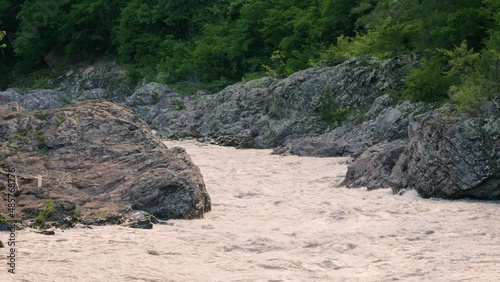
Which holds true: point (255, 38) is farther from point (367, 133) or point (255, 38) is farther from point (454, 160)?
point (454, 160)

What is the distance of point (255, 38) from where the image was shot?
39719mm

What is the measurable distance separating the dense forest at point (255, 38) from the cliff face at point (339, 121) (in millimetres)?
944

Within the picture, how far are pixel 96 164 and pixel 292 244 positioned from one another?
17.1ft

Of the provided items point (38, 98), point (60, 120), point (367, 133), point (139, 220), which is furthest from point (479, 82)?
point (38, 98)

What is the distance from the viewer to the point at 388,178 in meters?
17.4

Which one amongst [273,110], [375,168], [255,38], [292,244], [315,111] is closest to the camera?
[292,244]

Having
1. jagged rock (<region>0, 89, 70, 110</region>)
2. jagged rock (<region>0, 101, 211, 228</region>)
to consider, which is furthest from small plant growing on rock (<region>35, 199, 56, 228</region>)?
jagged rock (<region>0, 89, 70, 110</region>)

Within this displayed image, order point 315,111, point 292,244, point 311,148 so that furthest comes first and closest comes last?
point 315,111
point 311,148
point 292,244

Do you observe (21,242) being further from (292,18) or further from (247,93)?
(292,18)

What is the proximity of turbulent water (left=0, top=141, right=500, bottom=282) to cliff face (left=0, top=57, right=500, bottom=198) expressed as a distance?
69 centimetres

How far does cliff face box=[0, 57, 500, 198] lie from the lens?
16.4 m

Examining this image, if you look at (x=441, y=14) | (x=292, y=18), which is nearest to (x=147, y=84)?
(x=292, y=18)

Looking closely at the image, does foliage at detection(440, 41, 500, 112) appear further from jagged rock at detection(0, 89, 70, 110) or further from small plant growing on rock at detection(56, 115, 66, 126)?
jagged rock at detection(0, 89, 70, 110)

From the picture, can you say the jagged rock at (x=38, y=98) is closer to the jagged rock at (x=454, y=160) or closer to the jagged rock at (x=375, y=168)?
the jagged rock at (x=375, y=168)
